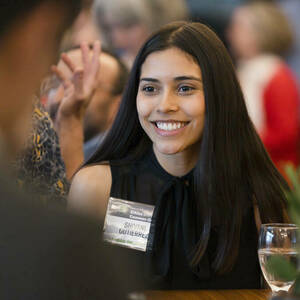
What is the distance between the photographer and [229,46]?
5.60 metres

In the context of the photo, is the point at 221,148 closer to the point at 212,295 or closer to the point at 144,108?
the point at 144,108

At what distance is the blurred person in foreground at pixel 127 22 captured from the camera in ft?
14.5

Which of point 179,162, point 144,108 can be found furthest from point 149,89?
point 179,162

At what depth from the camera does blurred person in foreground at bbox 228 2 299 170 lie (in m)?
4.71

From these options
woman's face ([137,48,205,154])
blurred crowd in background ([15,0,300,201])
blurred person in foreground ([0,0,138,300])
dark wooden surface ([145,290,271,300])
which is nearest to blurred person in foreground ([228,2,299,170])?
blurred crowd in background ([15,0,300,201])

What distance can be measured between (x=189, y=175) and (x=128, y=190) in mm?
223

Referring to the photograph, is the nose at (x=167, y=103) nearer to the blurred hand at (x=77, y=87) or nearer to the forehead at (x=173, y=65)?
the forehead at (x=173, y=65)

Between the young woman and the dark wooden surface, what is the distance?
38cm

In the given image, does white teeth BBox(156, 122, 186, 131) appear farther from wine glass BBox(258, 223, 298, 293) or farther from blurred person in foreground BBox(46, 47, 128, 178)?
wine glass BBox(258, 223, 298, 293)

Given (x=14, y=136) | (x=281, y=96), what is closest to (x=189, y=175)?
(x=14, y=136)

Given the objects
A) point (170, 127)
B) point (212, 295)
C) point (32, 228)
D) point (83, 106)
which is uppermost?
point (83, 106)

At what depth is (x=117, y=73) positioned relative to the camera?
2.93 m

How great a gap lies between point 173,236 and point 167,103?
449mm

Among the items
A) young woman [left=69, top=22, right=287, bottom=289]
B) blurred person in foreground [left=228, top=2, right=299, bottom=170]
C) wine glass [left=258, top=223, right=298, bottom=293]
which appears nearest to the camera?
wine glass [left=258, top=223, right=298, bottom=293]
